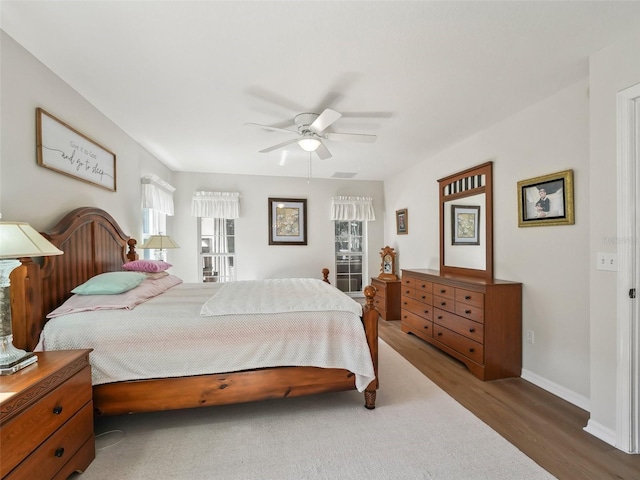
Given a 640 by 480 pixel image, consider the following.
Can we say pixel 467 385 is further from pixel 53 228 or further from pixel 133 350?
pixel 53 228

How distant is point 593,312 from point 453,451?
1315mm

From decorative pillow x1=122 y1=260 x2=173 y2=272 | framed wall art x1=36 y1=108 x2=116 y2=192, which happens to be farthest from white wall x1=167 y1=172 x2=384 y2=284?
framed wall art x1=36 y1=108 x2=116 y2=192

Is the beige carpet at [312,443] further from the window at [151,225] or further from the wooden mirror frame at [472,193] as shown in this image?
the window at [151,225]

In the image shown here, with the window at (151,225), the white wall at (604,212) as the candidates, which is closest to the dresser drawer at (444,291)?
the white wall at (604,212)

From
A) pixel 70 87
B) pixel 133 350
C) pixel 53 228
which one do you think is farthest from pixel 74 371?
pixel 70 87

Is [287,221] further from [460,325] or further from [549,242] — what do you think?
[549,242]

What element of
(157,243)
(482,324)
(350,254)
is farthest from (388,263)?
(157,243)

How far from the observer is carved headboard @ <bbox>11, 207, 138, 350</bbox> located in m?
1.77

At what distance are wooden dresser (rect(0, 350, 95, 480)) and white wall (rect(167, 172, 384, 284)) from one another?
3.56m

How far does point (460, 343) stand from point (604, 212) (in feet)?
5.69

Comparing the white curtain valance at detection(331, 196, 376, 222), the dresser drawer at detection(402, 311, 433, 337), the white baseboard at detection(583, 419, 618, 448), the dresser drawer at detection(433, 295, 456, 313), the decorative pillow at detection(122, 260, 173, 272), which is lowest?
the white baseboard at detection(583, 419, 618, 448)

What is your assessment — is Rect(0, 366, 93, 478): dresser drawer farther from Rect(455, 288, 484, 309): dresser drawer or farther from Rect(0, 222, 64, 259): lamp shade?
Rect(455, 288, 484, 309): dresser drawer

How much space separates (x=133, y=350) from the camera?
74.0 inches

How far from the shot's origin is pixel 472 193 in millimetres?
3416
